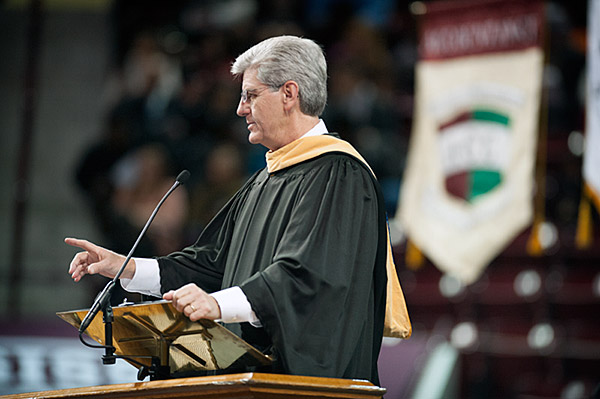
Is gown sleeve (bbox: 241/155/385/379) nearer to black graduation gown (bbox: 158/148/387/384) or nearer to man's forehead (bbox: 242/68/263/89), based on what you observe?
black graduation gown (bbox: 158/148/387/384)

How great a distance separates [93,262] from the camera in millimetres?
2596

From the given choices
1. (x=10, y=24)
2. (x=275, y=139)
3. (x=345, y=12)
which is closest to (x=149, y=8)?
(x=10, y=24)

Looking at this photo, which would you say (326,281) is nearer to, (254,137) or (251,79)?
(254,137)

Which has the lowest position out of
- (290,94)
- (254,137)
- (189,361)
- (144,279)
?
(189,361)

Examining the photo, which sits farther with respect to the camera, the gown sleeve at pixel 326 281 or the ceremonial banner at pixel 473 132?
the ceremonial banner at pixel 473 132

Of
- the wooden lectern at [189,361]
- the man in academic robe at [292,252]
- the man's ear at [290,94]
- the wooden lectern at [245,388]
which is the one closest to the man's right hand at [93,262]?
the man in academic robe at [292,252]

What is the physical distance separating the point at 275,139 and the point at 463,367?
3.17 m

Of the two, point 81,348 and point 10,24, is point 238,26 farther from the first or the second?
point 81,348

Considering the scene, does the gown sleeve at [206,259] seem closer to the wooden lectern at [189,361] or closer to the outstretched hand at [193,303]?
the wooden lectern at [189,361]

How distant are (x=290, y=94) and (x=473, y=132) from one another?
2.74 metres

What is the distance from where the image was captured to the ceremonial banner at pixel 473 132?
499 centimetres

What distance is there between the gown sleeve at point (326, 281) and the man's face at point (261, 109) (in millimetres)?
177

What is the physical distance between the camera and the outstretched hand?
2129 millimetres

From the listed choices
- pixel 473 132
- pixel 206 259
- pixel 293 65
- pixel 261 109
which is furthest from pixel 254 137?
pixel 473 132
